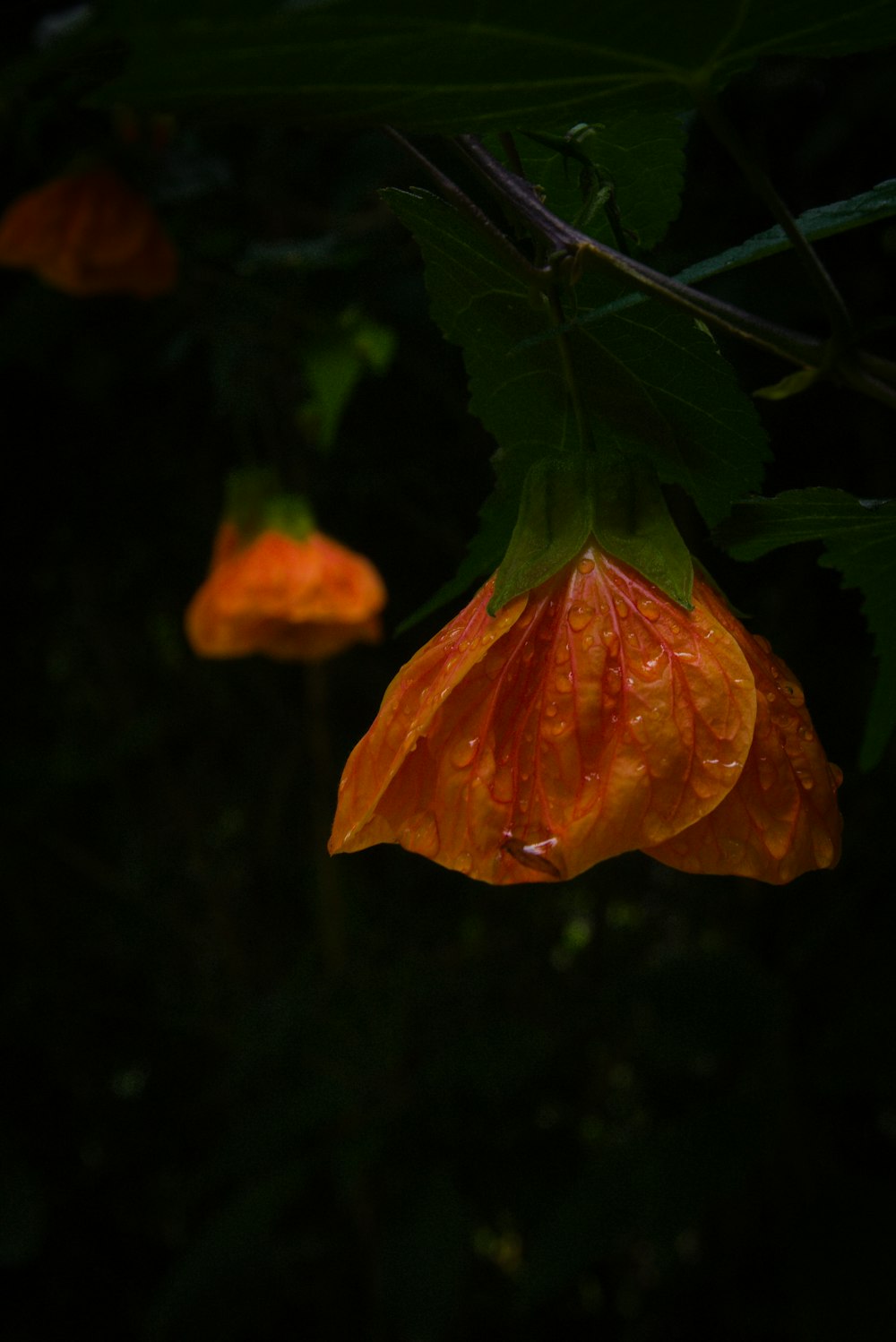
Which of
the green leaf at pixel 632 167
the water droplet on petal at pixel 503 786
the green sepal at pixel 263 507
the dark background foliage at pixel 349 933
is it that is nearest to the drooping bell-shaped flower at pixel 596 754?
the water droplet on petal at pixel 503 786

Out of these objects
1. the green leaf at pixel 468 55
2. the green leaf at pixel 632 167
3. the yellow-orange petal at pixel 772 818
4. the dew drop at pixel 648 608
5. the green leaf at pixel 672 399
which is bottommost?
the yellow-orange petal at pixel 772 818

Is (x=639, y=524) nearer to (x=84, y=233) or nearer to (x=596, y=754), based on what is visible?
(x=596, y=754)

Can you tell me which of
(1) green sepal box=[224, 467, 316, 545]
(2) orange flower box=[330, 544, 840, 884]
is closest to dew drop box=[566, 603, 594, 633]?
(2) orange flower box=[330, 544, 840, 884]

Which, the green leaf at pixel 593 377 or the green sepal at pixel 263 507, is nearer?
the green leaf at pixel 593 377

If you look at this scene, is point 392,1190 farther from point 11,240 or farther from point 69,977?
point 11,240

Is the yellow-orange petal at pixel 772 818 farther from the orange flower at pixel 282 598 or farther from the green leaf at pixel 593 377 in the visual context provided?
the orange flower at pixel 282 598

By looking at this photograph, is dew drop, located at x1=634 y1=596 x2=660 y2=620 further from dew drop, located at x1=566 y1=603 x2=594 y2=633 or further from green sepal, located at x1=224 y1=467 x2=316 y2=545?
green sepal, located at x1=224 y1=467 x2=316 y2=545
